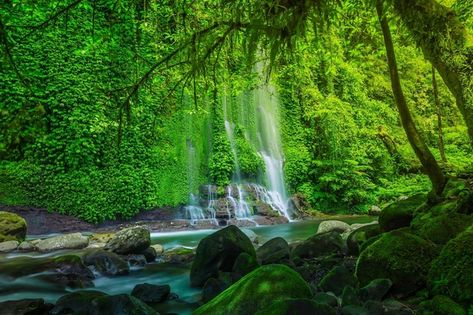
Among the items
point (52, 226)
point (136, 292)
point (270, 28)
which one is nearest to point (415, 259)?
point (270, 28)

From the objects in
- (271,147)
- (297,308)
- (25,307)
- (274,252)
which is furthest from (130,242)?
(271,147)

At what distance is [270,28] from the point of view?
132 inches

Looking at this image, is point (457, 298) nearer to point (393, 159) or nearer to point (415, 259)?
point (415, 259)

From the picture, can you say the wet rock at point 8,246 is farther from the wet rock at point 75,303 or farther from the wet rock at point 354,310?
the wet rock at point 354,310

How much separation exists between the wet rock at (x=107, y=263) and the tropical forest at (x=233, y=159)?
47 millimetres

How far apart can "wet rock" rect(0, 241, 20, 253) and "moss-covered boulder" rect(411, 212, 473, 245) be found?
368 inches

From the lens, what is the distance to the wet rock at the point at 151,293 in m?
5.33

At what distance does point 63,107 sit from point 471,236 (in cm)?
1391

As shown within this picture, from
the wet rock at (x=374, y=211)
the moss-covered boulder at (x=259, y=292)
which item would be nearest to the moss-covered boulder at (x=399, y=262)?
the moss-covered boulder at (x=259, y=292)

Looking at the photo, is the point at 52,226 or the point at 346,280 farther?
the point at 52,226

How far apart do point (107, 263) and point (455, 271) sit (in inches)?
240

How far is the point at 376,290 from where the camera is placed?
12.7 ft

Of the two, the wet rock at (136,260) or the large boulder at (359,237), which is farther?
the wet rock at (136,260)

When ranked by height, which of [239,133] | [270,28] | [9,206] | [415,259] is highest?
[239,133]
